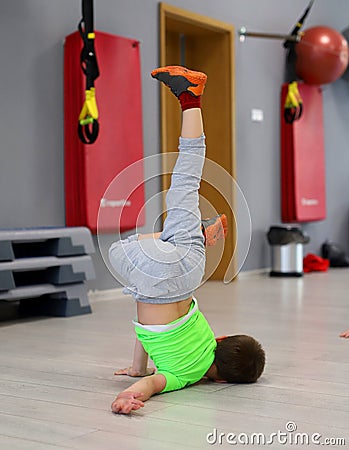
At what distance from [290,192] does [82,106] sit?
254 centimetres

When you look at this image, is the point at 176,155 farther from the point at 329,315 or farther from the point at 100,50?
the point at 100,50

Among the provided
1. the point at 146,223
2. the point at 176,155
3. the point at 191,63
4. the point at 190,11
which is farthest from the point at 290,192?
the point at 176,155

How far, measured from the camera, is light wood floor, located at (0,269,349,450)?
190 cm

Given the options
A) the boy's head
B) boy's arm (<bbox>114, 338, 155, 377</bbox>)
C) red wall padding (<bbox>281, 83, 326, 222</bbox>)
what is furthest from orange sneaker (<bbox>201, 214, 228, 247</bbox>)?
red wall padding (<bbox>281, 83, 326, 222</bbox>)

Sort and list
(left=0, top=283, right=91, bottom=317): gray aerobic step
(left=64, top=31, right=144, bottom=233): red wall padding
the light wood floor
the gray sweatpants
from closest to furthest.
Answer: the light wood floor, the gray sweatpants, (left=0, top=283, right=91, bottom=317): gray aerobic step, (left=64, top=31, right=144, bottom=233): red wall padding

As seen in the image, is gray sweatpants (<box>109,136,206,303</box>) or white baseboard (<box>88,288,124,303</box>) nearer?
gray sweatpants (<box>109,136,206,303</box>)

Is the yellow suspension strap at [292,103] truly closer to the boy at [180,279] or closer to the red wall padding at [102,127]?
the red wall padding at [102,127]

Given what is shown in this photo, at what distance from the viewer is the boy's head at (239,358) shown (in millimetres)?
2387

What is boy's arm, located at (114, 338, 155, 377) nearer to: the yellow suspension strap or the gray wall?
the gray wall

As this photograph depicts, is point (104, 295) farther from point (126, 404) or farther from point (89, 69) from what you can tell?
point (126, 404)

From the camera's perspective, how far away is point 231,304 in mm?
4492

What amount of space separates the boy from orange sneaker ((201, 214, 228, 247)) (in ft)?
0.18

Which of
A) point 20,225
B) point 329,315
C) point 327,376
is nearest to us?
point 327,376

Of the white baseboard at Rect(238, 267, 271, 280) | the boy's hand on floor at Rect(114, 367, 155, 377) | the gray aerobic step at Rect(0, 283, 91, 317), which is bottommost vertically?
the white baseboard at Rect(238, 267, 271, 280)
